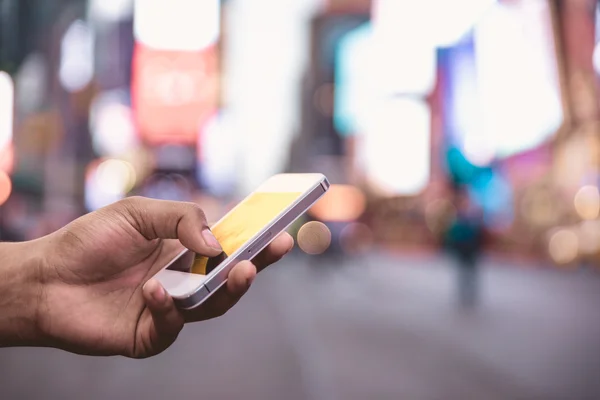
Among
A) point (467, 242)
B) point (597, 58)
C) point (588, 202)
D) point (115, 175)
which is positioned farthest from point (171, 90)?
point (467, 242)

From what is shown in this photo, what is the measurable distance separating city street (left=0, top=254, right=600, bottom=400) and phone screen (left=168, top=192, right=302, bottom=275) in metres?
2.25

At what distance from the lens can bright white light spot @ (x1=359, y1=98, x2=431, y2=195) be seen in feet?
121

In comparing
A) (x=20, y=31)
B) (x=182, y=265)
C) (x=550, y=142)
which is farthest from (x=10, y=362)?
(x=550, y=142)

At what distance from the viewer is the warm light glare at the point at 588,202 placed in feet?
54.9

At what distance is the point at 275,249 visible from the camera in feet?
9.22

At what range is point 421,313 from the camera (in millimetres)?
9688

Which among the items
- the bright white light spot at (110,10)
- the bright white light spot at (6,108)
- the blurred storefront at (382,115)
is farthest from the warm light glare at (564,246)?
the bright white light spot at (110,10)

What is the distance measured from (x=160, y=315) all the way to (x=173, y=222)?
0.33 m

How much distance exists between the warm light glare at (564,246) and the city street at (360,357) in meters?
6.44

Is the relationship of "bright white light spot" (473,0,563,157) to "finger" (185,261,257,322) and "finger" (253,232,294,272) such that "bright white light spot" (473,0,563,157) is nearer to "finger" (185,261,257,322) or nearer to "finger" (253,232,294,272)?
"finger" (253,232,294,272)

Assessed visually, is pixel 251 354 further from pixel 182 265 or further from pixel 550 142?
pixel 550 142

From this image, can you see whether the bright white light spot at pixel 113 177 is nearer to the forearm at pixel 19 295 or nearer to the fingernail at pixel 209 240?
the forearm at pixel 19 295

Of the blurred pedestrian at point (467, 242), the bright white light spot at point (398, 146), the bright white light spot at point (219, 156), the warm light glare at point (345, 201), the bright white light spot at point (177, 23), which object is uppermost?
the bright white light spot at point (177, 23)

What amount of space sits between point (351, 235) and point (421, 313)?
1368 cm
